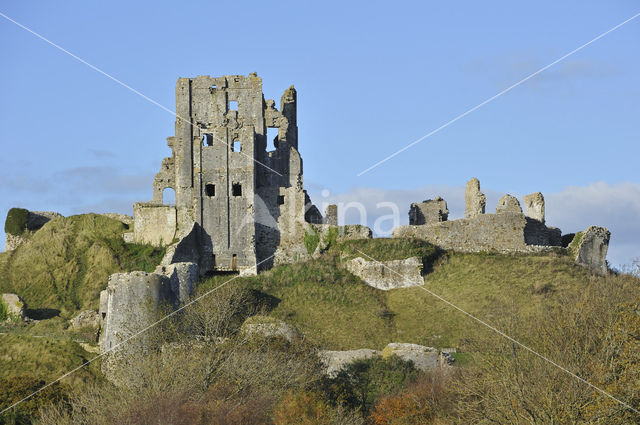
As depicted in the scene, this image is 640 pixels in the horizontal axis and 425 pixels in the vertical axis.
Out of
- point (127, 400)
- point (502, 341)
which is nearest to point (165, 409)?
point (127, 400)

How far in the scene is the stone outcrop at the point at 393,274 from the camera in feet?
150

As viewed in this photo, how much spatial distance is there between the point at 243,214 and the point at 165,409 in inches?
857

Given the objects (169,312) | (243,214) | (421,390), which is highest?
(243,214)

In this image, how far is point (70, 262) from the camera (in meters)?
49.1

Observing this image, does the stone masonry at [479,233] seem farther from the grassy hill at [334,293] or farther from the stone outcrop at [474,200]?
the stone outcrop at [474,200]

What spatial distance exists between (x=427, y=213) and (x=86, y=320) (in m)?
17.2

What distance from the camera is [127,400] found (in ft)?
97.4

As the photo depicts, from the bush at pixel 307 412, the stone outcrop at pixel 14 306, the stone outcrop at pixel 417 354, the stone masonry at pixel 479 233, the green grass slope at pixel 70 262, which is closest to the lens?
the bush at pixel 307 412

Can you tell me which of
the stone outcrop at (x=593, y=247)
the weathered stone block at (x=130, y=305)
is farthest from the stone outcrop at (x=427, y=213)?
the weathered stone block at (x=130, y=305)

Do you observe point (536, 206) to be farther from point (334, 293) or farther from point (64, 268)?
point (64, 268)

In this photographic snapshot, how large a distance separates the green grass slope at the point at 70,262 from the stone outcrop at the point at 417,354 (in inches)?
535

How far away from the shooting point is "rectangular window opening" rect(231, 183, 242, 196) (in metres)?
49.1

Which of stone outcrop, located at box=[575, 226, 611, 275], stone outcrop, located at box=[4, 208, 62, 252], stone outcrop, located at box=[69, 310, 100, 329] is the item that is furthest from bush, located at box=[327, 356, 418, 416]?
stone outcrop, located at box=[4, 208, 62, 252]

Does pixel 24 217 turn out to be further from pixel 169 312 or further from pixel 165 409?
pixel 165 409
